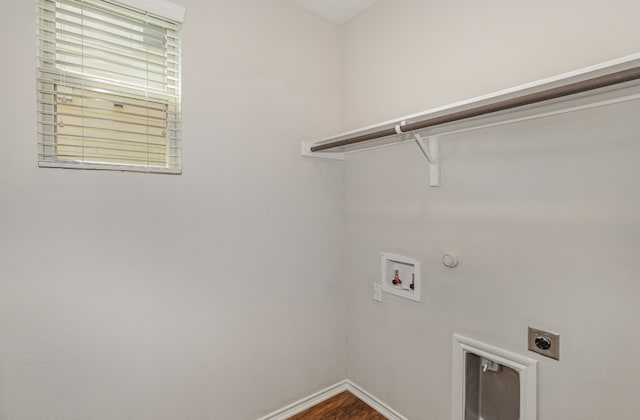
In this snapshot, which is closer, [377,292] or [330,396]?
[377,292]

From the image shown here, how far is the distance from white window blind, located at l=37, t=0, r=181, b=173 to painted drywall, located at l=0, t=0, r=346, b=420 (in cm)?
6

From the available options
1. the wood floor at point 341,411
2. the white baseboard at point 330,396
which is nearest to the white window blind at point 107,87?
the white baseboard at point 330,396

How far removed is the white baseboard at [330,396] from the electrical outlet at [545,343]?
949 millimetres

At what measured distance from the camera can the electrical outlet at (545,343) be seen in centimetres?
121

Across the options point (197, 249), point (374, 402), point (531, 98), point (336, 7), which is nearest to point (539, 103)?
point (531, 98)

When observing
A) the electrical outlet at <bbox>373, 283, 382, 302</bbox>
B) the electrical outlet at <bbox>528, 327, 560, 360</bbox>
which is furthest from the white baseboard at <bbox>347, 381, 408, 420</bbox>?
the electrical outlet at <bbox>528, 327, 560, 360</bbox>

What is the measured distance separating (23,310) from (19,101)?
0.83 metres

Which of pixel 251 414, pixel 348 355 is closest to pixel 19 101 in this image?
pixel 251 414

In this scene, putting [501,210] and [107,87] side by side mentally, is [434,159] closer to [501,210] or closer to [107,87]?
[501,210]

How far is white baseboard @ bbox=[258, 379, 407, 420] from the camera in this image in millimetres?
1854

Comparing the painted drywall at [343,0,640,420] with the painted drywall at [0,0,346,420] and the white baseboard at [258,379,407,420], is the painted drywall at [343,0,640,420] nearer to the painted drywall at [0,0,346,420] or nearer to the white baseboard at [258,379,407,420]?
the white baseboard at [258,379,407,420]

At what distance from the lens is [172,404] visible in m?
1.52

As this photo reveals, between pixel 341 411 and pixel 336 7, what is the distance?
2635 millimetres

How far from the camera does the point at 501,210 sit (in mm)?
1355
